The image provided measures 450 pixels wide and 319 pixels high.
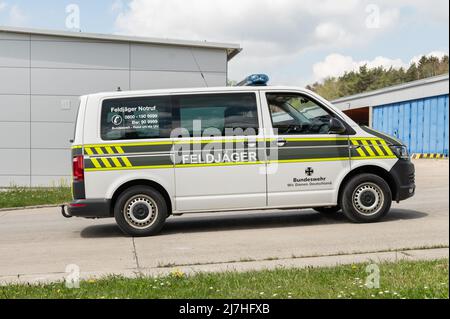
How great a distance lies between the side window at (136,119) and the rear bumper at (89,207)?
3.17ft

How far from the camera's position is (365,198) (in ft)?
28.5

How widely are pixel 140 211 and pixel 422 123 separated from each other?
23.4m

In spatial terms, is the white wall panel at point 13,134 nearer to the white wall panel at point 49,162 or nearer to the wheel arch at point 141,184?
the white wall panel at point 49,162

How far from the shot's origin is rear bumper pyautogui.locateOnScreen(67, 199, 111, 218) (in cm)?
826

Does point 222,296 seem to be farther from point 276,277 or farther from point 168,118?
point 168,118

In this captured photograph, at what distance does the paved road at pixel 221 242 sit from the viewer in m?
6.42

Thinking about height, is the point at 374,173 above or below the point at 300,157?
below

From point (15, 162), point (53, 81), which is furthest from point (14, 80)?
point (15, 162)

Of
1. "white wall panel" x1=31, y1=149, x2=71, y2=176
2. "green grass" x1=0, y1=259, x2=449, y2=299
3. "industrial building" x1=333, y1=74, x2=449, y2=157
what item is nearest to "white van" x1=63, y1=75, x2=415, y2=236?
"green grass" x1=0, y1=259, x2=449, y2=299

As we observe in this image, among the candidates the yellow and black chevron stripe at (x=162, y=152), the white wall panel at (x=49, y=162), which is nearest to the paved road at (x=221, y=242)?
the yellow and black chevron stripe at (x=162, y=152)

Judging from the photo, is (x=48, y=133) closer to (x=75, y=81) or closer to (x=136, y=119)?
(x=75, y=81)

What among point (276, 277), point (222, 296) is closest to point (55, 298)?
point (222, 296)

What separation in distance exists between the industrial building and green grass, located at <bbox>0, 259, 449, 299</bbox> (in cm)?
1957

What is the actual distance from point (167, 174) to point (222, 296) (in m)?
3.87
